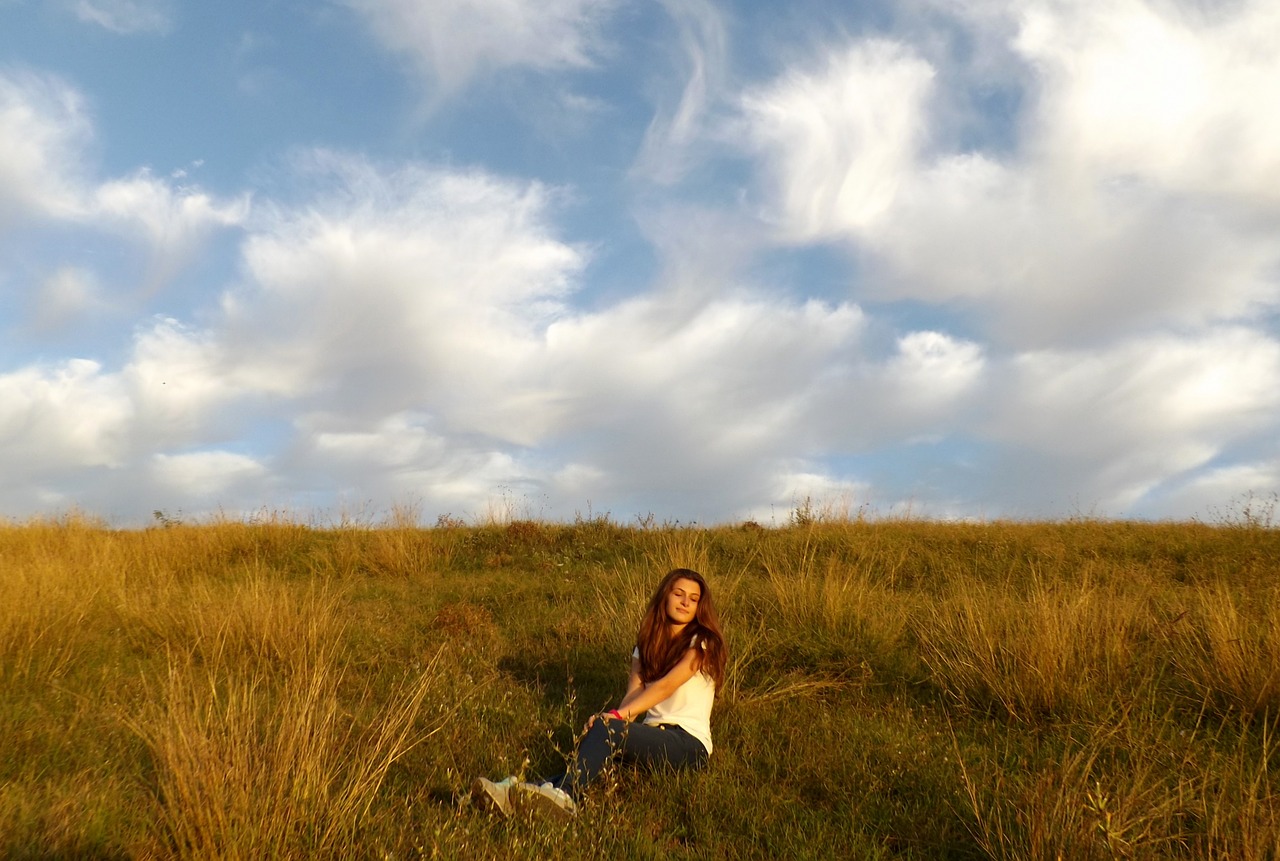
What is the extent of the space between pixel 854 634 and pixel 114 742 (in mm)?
5671

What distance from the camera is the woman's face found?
530 cm

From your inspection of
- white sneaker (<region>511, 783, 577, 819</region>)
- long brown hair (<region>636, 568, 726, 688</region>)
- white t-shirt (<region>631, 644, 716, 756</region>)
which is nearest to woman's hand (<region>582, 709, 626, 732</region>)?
white t-shirt (<region>631, 644, 716, 756</region>)

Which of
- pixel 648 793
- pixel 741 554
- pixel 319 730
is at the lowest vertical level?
pixel 648 793

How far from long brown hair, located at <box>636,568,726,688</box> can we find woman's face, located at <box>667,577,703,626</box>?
20 millimetres

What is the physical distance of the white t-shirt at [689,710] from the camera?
194 inches

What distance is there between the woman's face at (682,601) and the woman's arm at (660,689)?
0.90 feet

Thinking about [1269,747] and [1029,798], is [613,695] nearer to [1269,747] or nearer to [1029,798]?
[1029,798]

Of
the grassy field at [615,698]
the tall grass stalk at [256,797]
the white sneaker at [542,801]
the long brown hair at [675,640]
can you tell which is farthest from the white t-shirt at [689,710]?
the tall grass stalk at [256,797]

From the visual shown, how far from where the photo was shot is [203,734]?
3424mm

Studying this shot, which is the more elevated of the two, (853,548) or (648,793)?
(853,548)

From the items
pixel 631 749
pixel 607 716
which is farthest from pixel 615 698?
pixel 607 716

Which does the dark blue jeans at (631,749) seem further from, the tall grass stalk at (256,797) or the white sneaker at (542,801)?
the tall grass stalk at (256,797)

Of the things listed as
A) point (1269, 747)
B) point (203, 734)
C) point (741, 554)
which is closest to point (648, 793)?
point (203, 734)

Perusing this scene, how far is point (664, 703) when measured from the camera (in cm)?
504
